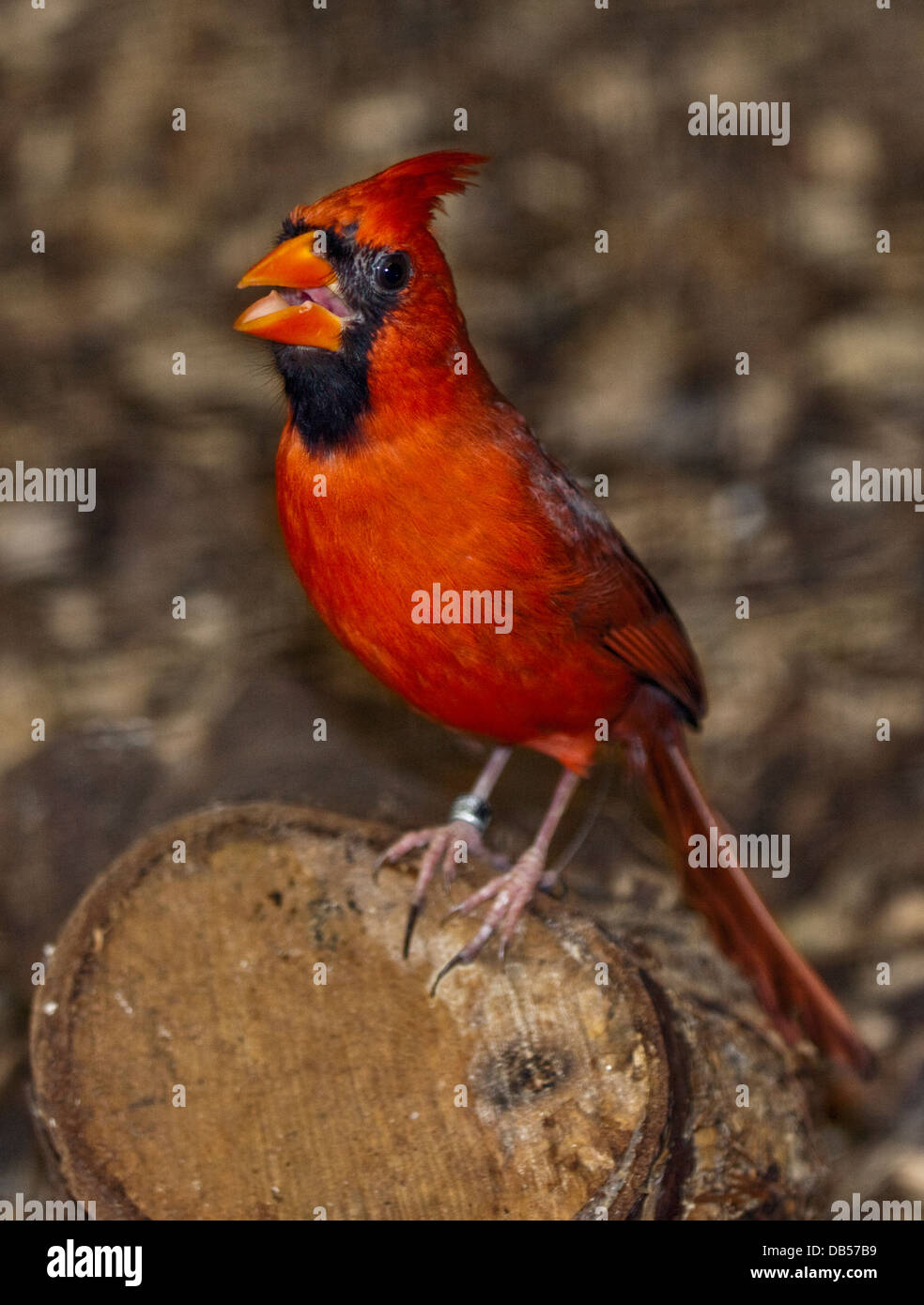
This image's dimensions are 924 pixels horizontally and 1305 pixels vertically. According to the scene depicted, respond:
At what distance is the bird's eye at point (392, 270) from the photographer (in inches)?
75.9

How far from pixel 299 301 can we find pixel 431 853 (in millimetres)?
944

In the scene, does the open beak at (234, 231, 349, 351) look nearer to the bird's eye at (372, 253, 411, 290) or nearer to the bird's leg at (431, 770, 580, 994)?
the bird's eye at (372, 253, 411, 290)

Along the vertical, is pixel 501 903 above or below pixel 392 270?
below

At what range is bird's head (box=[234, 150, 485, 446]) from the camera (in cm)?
192

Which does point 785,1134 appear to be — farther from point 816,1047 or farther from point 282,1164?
point 282,1164

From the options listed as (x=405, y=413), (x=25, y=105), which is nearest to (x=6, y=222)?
(x=25, y=105)

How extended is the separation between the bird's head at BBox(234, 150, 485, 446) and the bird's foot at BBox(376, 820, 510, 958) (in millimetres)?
733

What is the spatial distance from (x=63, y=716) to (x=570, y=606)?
173 centimetres

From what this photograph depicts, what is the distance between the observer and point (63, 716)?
11.3 feet

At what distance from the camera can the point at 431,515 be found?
2043 mm
